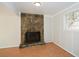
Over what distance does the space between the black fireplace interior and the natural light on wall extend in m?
2.26

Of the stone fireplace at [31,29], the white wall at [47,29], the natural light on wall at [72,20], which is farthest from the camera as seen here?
the white wall at [47,29]

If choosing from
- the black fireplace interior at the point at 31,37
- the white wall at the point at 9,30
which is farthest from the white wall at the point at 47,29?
the white wall at the point at 9,30

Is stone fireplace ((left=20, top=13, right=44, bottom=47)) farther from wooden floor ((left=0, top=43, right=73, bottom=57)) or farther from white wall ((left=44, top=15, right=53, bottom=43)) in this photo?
wooden floor ((left=0, top=43, right=73, bottom=57))

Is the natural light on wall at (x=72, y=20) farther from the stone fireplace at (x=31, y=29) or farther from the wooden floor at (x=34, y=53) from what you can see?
the stone fireplace at (x=31, y=29)

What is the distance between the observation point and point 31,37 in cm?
605

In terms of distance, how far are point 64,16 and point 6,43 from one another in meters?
3.35

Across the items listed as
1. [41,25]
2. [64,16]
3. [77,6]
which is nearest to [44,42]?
[41,25]

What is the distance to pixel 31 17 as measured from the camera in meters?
6.19

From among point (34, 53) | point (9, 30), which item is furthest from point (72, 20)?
point (9, 30)

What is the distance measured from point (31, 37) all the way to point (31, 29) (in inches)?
20.1

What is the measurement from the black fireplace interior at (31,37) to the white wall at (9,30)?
555 mm

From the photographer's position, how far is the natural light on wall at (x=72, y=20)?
382 cm

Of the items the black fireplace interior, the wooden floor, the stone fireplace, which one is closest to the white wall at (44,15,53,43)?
the stone fireplace

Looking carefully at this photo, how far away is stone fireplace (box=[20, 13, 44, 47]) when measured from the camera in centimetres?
587
